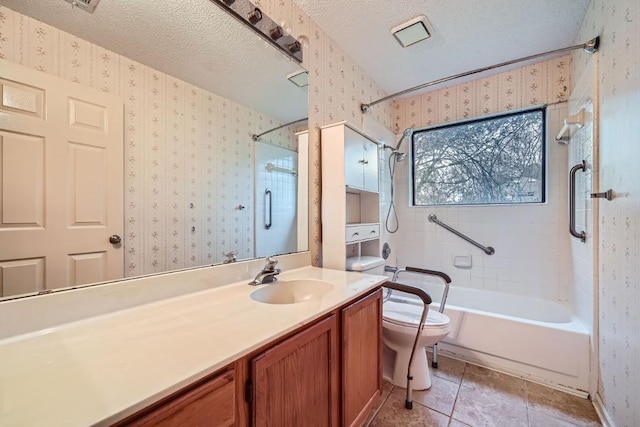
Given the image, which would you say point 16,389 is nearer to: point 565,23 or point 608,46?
point 608,46

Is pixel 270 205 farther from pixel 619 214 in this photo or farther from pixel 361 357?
pixel 619 214

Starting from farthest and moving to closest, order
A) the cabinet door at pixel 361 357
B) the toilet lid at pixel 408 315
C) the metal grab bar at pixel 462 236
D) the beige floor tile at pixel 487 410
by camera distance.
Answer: the metal grab bar at pixel 462 236, the toilet lid at pixel 408 315, the beige floor tile at pixel 487 410, the cabinet door at pixel 361 357

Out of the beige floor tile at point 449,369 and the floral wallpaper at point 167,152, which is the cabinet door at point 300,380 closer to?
the floral wallpaper at point 167,152

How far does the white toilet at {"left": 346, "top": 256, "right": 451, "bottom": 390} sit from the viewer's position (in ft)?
5.17

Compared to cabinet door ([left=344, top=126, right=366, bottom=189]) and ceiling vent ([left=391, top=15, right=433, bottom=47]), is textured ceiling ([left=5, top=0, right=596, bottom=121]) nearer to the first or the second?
Result: ceiling vent ([left=391, top=15, right=433, bottom=47])

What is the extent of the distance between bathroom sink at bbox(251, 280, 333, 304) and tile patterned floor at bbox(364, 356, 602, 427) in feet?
2.59

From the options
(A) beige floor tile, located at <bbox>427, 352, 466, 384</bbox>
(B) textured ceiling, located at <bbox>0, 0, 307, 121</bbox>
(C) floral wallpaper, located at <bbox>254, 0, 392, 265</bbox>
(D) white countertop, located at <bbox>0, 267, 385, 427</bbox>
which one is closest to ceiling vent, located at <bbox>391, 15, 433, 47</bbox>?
(C) floral wallpaper, located at <bbox>254, 0, 392, 265</bbox>

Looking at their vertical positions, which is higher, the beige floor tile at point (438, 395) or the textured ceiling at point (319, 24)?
the textured ceiling at point (319, 24)

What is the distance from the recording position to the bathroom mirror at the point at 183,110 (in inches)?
32.5

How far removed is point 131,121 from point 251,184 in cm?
58

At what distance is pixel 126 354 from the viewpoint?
1.97ft

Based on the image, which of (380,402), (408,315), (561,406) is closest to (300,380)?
(380,402)

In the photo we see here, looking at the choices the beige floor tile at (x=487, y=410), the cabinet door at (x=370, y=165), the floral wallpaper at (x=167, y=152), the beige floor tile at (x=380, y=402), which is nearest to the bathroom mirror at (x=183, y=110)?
the floral wallpaper at (x=167, y=152)

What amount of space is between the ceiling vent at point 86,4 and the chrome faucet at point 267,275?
1167 millimetres
